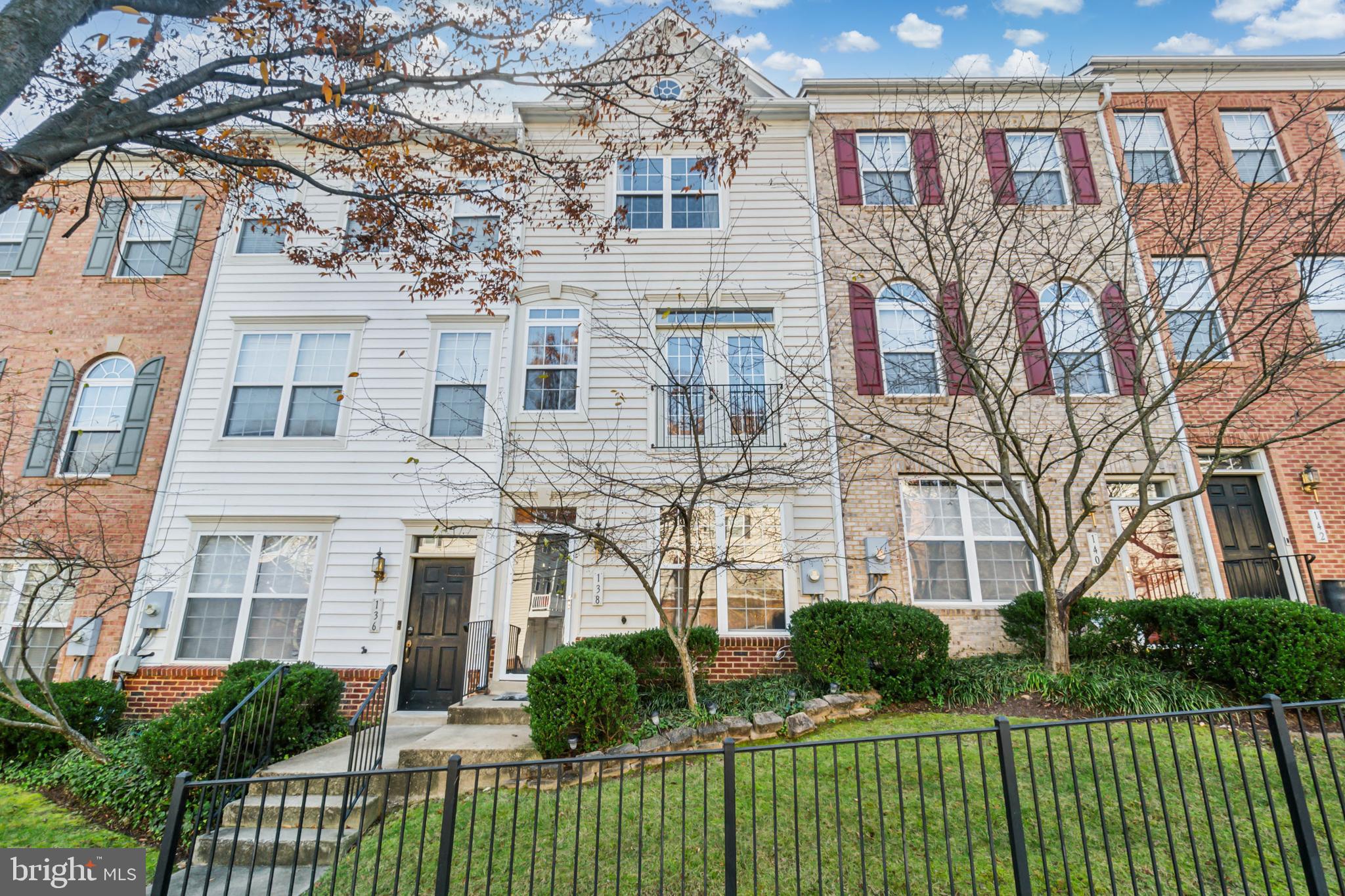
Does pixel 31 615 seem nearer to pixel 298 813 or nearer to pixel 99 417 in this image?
pixel 99 417

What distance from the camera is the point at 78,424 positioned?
32.2 feet

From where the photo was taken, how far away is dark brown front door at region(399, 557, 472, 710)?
8742mm

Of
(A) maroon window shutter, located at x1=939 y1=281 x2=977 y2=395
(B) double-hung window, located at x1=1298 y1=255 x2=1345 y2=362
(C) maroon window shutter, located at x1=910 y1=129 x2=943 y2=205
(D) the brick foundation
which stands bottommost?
(D) the brick foundation

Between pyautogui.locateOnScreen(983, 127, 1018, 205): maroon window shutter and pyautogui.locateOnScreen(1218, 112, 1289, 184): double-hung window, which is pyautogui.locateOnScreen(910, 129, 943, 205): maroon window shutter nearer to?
pyautogui.locateOnScreen(983, 127, 1018, 205): maroon window shutter

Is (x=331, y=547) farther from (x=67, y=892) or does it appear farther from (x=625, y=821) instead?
(x=625, y=821)

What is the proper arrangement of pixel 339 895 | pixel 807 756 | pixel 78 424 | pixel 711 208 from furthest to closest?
pixel 711 208 < pixel 78 424 < pixel 807 756 < pixel 339 895

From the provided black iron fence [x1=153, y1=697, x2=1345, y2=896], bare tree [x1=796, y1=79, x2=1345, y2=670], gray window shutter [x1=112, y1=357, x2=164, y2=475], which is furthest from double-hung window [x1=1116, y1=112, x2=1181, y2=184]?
gray window shutter [x1=112, y1=357, x2=164, y2=475]

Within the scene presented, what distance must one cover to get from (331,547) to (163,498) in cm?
281

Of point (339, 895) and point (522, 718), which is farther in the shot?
point (522, 718)

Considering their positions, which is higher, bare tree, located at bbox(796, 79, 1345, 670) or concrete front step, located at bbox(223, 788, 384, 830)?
bare tree, located at bbox(796, 79, 1345, 670)

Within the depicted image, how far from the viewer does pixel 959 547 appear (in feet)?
30.2

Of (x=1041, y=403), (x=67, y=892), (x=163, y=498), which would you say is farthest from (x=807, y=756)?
(x=163, y=498)

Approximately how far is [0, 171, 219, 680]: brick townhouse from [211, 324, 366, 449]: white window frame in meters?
0.83

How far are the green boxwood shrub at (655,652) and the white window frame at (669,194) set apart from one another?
22.4 feet
